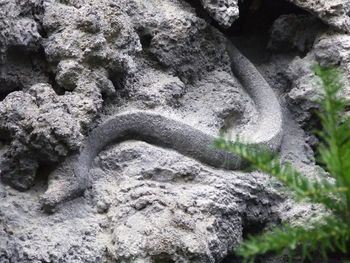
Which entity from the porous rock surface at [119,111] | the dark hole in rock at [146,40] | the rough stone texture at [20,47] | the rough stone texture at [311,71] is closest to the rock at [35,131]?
the porous rock surface at [119,111]

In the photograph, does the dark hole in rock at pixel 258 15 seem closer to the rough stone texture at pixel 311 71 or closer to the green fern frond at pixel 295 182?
the rough stone texture at pixel 311 71

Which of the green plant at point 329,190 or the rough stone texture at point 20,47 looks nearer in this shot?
the green plant at point 329,190

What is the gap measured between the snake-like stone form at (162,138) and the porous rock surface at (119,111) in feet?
0.08

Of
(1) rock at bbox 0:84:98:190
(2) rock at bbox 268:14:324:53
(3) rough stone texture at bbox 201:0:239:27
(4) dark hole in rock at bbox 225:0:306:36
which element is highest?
(4) dark hole in rock at bbox 225:0:306:36

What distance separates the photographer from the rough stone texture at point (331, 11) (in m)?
1.52

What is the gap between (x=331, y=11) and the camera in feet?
4.98

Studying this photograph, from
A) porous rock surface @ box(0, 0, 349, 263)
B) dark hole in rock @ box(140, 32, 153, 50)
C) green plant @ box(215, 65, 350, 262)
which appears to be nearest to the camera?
green plant @ box(215, 65, 350, 262)

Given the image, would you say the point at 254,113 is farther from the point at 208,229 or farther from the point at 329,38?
the point at 208,229

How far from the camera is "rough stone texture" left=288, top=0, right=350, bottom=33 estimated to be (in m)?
1.52

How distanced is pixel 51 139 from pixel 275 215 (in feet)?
1.82

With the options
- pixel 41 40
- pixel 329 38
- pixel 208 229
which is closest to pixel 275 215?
pixel 208 229

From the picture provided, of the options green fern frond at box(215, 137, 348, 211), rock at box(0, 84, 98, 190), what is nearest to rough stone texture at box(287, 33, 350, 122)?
rock at box(0, 84, 98, 190)

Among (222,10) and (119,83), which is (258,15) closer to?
(222,10)

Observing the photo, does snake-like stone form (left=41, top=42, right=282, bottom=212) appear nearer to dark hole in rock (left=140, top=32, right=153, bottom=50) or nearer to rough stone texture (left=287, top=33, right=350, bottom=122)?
rough stone texture (left=287, top=33, right=350, bottom=122)
